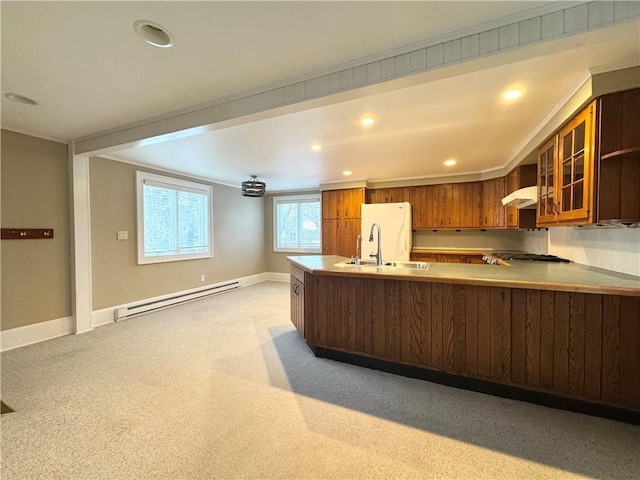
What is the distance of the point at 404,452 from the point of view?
5.20 feet

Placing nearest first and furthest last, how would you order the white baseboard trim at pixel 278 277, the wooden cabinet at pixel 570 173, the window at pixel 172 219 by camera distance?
the wooden cabinet at pixel 570 173 < the window at pixel 172 219 < the white baseboard trim at pixel 278 277

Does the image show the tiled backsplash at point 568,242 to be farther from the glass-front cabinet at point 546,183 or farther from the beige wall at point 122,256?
the beige wall at point 122,256

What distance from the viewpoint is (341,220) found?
5949 millimetres

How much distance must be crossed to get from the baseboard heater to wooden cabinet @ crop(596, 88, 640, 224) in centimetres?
543

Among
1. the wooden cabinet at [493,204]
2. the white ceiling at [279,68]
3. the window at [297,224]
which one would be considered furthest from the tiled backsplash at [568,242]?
the window at [297,224]

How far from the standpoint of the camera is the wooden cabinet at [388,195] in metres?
Result: 5.72

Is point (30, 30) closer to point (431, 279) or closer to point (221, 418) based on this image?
point (221, 418)

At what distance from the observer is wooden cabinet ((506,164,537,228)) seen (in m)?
3.91

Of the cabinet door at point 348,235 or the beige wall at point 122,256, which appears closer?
the beige wall at point 122,256

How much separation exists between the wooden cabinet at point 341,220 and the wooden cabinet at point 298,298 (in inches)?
102

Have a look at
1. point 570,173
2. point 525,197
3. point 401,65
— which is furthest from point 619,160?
point 401,65

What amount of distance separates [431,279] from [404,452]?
120cm

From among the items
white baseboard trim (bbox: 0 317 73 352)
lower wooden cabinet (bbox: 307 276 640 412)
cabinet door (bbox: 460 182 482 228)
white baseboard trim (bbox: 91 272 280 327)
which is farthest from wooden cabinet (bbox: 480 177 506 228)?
white baseboard trim (bbox: 0 317 73 352)

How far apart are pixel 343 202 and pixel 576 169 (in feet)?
13.1
